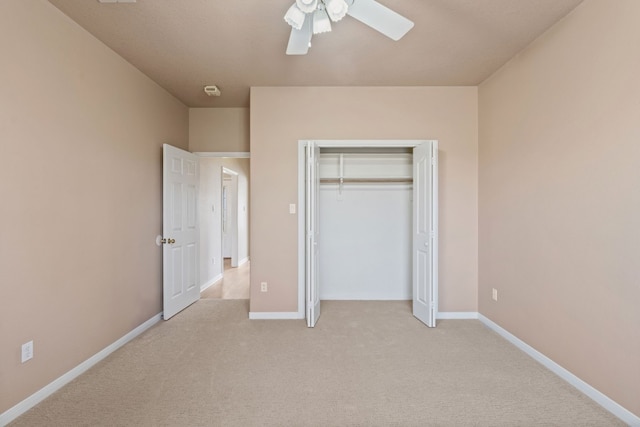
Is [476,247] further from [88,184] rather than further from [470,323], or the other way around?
[88,184]

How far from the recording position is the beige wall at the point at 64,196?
187 cm

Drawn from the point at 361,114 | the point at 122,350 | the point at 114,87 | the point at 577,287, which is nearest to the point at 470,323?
the point at 577,287

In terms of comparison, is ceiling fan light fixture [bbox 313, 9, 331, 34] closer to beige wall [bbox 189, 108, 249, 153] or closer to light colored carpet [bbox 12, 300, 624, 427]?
light colored carpet [bbox 12, 300, 624, 427]

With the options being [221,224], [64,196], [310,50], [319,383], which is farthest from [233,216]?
[319,383]

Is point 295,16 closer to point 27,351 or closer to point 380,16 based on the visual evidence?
point 380,16

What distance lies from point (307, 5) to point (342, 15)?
0.20m

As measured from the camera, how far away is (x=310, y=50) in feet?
8.94

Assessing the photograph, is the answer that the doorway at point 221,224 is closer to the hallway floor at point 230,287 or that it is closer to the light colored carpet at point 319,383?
the hallway floor at point 230,287

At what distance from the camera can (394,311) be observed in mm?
3713

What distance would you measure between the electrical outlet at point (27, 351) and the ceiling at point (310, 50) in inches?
89.5

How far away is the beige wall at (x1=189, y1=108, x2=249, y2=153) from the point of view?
419cm

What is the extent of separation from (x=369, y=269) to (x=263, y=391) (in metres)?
2.37

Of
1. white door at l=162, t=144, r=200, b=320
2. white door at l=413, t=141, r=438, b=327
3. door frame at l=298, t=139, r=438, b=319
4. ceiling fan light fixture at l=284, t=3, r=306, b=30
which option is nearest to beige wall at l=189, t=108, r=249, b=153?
white door at l=162, t=144, r=200, b=320

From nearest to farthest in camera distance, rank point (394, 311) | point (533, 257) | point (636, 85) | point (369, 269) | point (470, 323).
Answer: point (636, 85) < point (533, 257) < point (470, 323) < point (394, 311) < point (369, 269)
